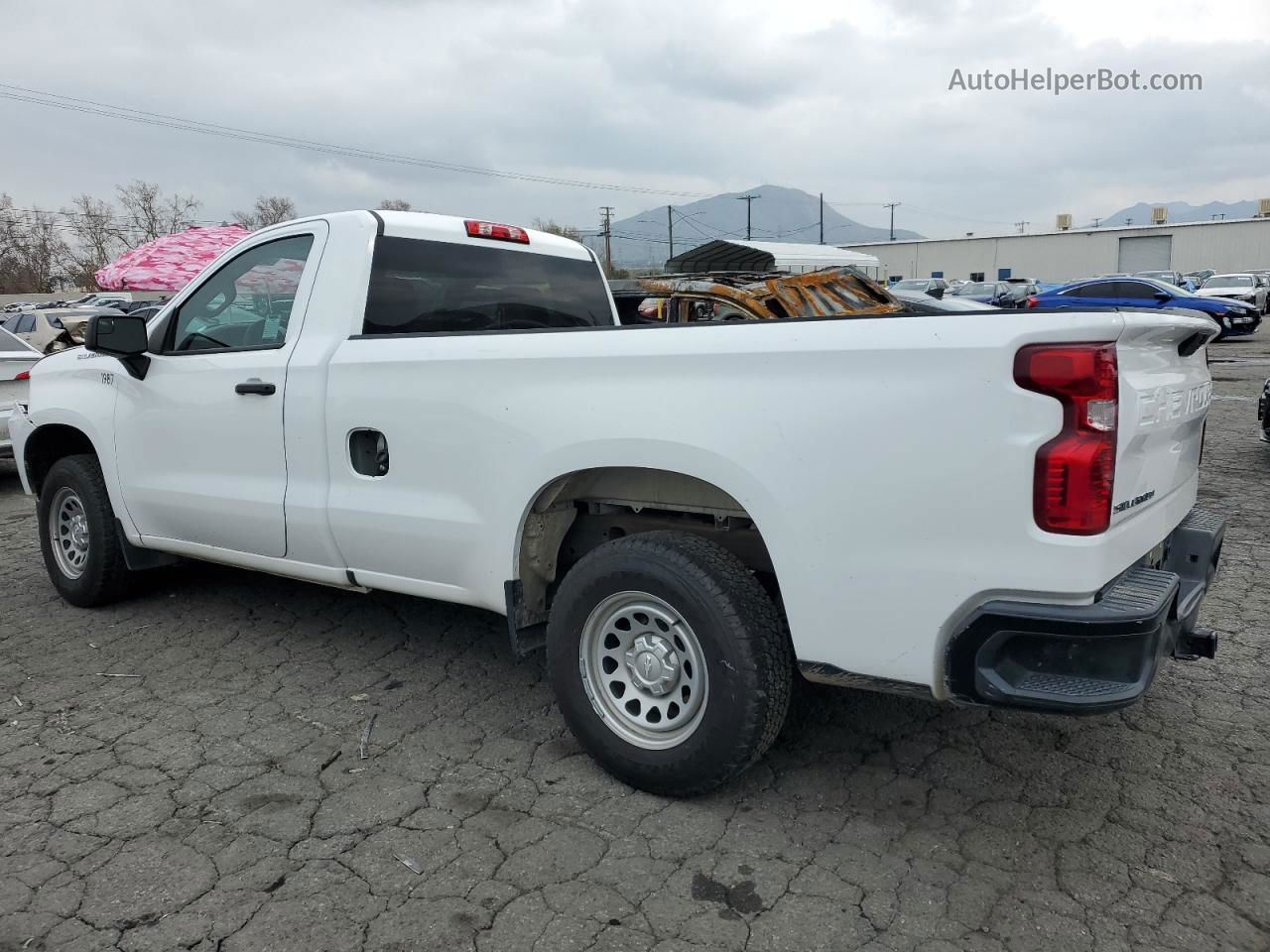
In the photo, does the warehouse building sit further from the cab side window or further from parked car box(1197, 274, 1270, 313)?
the cab side window

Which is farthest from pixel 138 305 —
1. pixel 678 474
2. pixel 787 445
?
pixel 787 445

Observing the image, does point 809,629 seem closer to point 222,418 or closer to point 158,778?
point 158,778

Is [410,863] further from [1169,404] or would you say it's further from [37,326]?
[37,326]

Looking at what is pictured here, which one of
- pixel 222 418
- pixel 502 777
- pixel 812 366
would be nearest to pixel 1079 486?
pixel 812 366

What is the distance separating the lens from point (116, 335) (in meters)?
4.20

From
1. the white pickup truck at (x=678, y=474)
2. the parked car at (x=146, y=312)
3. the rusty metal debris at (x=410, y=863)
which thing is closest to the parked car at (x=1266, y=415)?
the white pickup truck at (x=678, y=474)

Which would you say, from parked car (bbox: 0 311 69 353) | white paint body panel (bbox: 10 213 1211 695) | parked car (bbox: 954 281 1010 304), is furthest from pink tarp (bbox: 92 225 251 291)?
parked car (bbox: 954 281 1010 304)

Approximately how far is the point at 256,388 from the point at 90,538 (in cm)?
177

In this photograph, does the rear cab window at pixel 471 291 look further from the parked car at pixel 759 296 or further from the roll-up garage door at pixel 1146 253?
the roll-up garage door at pixel 1146 253

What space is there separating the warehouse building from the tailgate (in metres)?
67.5

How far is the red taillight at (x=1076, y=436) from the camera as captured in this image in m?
2.25

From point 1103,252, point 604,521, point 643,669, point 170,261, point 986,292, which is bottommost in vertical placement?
point 643,669

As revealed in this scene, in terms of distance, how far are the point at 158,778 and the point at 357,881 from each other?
Answer: 1.06 meters

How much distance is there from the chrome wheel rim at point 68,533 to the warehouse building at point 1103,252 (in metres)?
67.4
